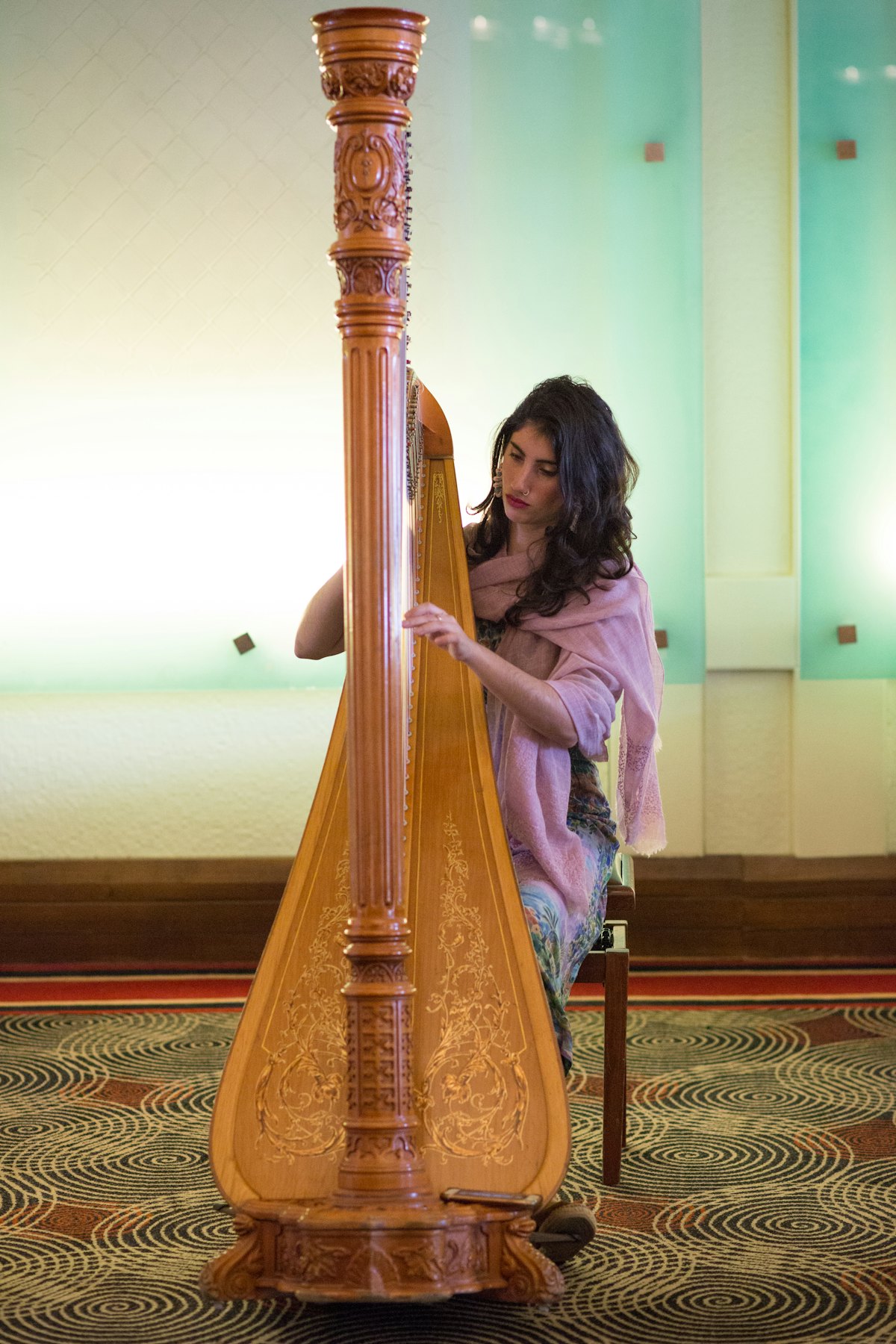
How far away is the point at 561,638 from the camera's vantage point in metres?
2.28

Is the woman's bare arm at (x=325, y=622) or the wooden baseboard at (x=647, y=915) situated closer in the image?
the woman's bare arm at (x=325, y=622)

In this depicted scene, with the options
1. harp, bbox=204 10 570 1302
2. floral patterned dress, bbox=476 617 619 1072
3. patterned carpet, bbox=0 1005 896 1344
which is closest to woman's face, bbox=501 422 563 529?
floral patterned dress, bbox=476 617 619 1072

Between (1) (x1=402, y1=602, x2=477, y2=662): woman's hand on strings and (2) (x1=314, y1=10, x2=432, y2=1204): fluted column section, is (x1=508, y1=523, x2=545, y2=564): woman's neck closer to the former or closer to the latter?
(1) (x1=402, y1=602, x2=477, y2=662): woman's hand on strings

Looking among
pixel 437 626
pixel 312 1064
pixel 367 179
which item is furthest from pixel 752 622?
pixel 367 179

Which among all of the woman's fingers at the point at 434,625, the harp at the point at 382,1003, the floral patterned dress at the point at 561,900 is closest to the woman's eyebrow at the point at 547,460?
the floral patterned dress at the point at 561,900

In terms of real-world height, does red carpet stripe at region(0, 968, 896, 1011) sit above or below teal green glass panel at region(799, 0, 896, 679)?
below

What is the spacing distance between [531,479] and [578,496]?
0.08 meters

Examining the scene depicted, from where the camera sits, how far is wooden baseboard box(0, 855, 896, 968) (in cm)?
390

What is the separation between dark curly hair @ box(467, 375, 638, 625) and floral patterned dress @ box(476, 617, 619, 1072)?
0.11 m

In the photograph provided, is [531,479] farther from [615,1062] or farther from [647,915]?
[647,915]

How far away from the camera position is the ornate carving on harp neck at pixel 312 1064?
1.74 m

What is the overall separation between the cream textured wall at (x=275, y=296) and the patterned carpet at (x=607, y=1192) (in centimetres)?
74

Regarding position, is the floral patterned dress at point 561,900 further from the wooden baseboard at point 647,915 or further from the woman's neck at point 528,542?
the wooden baseboard at point 647,915

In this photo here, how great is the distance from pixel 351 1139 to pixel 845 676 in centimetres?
255
